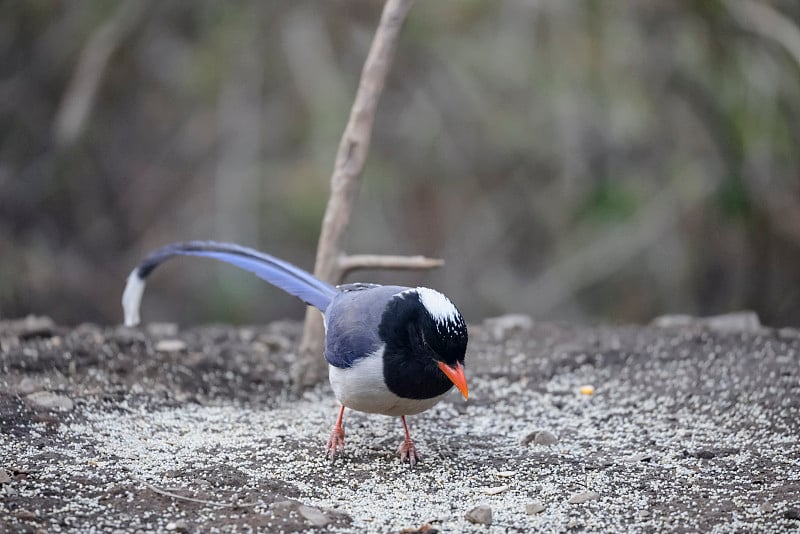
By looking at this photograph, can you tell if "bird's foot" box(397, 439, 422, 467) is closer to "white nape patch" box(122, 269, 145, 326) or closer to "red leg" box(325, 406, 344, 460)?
"red leg" box(325, 406, 344, 460)

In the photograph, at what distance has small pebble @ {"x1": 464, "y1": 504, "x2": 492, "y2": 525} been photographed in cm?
310

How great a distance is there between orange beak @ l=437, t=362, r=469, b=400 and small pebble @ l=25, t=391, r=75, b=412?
1598 millimetres

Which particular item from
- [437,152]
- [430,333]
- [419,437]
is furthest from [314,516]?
[437,152]

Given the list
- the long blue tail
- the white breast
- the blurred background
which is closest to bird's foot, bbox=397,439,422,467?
the white breast

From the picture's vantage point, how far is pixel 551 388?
4.70 meters

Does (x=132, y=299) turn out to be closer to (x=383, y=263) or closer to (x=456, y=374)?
(x=383, y=263)

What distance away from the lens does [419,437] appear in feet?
13.4

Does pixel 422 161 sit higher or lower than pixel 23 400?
higher

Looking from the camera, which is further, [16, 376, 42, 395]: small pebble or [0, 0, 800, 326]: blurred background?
[0, 0, 800, 326]: blurred background

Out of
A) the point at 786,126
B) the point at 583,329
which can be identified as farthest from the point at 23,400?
the point at 786,126

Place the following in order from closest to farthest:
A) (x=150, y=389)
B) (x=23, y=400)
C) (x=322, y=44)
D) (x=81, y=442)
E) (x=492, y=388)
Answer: (x=81, y=442), (x=23, y=400), (x=150, y=389), (x=492, y=388), (x=322, y=44)

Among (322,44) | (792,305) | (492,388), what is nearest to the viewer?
(492,388)

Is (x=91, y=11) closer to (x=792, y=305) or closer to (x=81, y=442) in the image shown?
(x=81, y=442)

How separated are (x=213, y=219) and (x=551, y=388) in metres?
5.39
